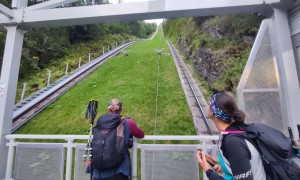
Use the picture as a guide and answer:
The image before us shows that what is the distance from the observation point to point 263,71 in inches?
139

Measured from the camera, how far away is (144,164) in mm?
3180

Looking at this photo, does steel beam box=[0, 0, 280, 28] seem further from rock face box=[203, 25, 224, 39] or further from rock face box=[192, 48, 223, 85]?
rock face box=[203, 25, 224, 39]

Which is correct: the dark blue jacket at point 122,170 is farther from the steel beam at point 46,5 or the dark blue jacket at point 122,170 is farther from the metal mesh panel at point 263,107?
the steel beam at point 46,5

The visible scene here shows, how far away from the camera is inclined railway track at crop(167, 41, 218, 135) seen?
725cm

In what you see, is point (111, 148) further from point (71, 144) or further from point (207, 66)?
point (207, 66)

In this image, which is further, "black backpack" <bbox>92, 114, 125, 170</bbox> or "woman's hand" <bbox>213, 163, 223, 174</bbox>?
"black backpack" <bbox>92, 114, 125, 170</bbox>

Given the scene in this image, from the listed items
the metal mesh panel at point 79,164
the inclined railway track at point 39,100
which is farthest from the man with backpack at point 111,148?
the inclined railway track at point 39,100

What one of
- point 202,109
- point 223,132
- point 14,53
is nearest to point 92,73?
point 202,109

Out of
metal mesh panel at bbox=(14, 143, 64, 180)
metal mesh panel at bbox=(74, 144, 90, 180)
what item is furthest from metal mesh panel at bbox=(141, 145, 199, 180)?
metal mesh panel at bbox=(14, 143, 64, 180)

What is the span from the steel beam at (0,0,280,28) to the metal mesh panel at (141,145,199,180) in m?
2.31

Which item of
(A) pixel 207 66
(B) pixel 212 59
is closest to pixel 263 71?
(B) pixel 212 59

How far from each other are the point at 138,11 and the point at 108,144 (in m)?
2.48

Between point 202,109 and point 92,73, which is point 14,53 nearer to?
point 202,109

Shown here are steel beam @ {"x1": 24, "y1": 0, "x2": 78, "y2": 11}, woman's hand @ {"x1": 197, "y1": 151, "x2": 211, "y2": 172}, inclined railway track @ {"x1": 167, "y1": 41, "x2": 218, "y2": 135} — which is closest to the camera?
woman's hand @ {"x1": 197, "y1": 151, "x2": 211, "y2": 172}
